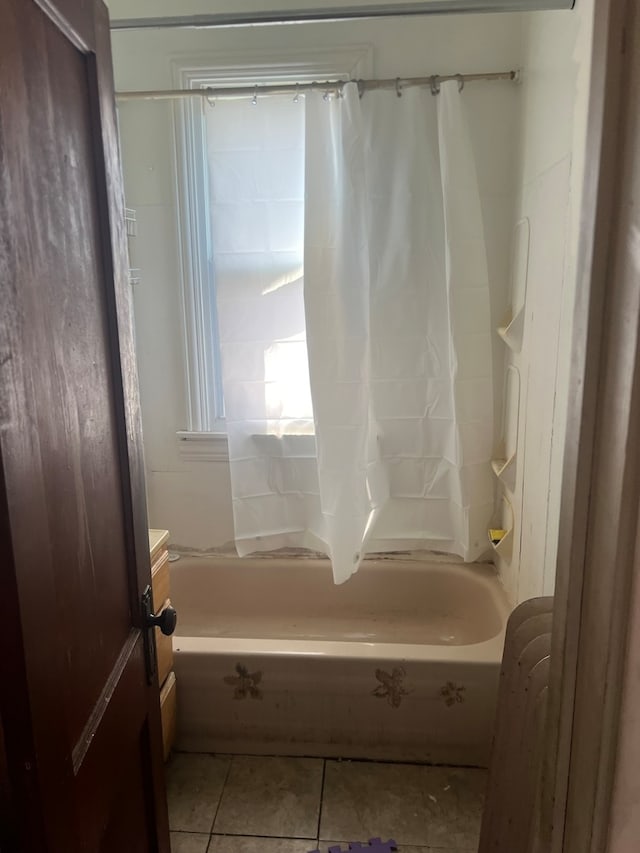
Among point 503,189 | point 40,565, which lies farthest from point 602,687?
point 503,189

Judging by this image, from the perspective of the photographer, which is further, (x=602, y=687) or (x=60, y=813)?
(x=60, y=813)

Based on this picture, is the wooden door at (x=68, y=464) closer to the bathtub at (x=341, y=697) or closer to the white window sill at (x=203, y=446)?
the bathtub at (x=341, y=697)

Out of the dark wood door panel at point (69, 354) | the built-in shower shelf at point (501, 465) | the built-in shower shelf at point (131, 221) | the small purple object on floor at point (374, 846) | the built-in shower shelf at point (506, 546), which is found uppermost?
the built-in shower shelf at point (131, 221)

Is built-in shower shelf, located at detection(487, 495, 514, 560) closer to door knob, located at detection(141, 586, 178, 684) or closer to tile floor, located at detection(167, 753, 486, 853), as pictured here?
tile floor, located at detection(167, 753, 486, 853)

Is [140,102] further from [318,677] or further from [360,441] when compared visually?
[318,677]

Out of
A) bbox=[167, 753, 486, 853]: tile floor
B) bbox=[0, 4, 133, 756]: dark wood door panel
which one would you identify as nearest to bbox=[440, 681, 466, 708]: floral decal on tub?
bbox=[167, 753, 486, 853]: tile floor

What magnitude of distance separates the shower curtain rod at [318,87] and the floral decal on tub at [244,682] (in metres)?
1.80

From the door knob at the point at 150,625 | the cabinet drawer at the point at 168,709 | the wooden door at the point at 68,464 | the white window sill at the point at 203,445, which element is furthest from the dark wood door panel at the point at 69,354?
the white window sill at the point at 203,445

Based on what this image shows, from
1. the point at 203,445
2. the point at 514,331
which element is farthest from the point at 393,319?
the point at 203,445

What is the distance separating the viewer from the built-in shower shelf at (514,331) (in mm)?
1958

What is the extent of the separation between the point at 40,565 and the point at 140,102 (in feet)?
6.57

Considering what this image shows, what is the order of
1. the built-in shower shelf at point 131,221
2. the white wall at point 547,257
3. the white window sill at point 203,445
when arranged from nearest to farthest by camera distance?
the white wall at point 547,257 < the built-in shower shelf at point 131,221 < the white window sill at point 203,445

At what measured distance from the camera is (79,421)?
0.81 m

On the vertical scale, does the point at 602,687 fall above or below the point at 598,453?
below
